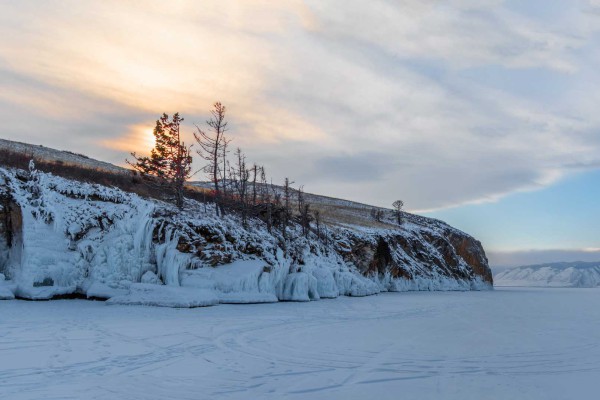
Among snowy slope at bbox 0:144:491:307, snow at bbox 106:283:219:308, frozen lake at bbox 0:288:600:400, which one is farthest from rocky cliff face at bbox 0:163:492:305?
frozen lake at bbox 0:288:600:400

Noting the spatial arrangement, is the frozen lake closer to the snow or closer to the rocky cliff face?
the snow

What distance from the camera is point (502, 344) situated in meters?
12.1

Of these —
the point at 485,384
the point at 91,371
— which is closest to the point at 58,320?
the point at 91,371

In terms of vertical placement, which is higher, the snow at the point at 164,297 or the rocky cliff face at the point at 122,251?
the rocky cliff face at the point at 122,251

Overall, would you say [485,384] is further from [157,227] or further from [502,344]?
[157,227]

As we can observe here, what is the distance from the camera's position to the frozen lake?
23.7 ft

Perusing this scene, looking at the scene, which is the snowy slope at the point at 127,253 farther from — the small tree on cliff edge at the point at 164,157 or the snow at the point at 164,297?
the small tree on cliff edge at the point at 164,157

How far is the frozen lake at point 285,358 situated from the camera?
23.7ft

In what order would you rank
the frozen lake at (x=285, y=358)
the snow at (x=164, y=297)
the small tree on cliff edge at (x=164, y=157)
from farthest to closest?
the small tree on cliff edge at (x=164, y=157) < the snow at (x=164, y=297) < the frozen lake at (x=285, y=358)

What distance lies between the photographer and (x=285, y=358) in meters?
9.82

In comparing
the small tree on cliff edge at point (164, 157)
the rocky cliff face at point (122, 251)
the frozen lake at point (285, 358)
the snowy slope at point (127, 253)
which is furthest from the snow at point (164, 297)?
the small tree on cliff edge at point (164, 157)


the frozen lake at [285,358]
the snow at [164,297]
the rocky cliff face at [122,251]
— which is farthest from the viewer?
the rocky cliff face at [122,251]

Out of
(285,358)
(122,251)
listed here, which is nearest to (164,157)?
(122,251)

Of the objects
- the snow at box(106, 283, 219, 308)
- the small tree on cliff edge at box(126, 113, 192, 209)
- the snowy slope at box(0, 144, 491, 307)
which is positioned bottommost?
the snow at box(106, 283, 219, 308)
